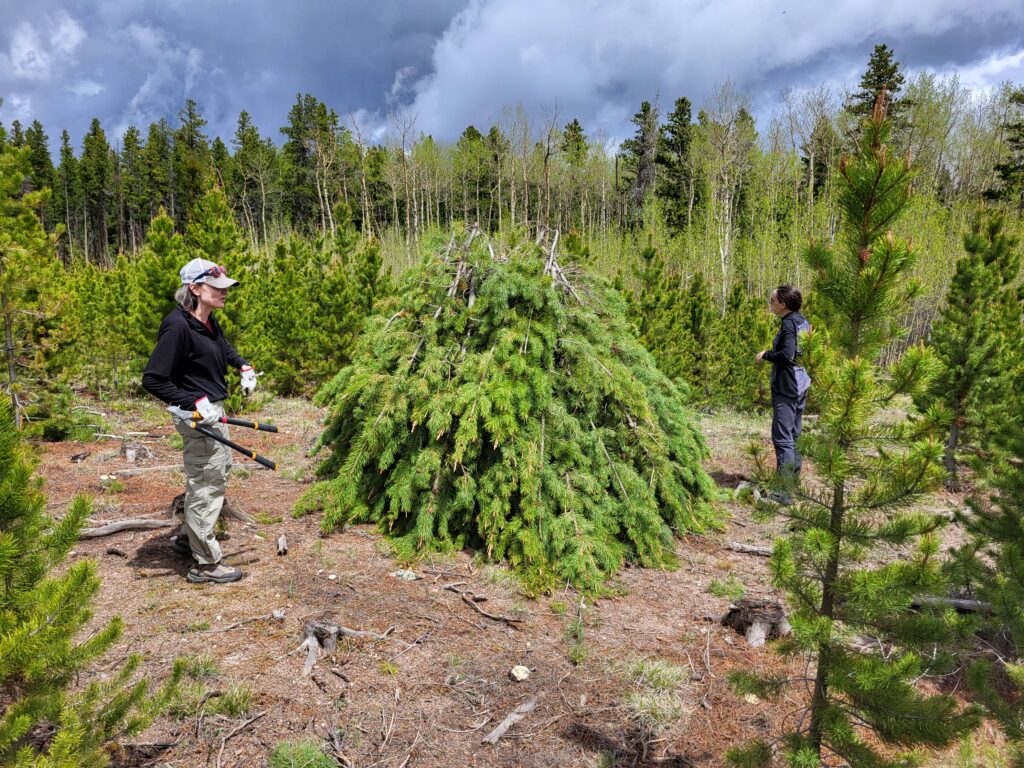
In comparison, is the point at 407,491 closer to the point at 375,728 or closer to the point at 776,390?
the point at 375,728

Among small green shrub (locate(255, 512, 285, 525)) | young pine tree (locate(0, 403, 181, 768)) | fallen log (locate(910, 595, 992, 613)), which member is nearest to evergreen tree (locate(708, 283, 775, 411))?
fallen log (locate(910, 595, 992, 613))

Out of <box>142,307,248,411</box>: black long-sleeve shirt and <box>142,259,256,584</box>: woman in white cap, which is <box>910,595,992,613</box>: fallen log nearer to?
<box>142,259,256,584</box>: woman in white cap

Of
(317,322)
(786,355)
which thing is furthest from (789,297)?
(317,322)

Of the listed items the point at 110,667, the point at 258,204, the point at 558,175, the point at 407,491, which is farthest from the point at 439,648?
the point at 258,204

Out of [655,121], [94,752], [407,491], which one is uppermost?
[655,121]

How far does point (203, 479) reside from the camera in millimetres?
3615

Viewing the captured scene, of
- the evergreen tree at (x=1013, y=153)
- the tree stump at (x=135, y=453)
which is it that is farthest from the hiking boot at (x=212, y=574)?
the evergreen tree at (x=1013, y=153)

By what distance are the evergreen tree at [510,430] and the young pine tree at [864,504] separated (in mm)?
2013

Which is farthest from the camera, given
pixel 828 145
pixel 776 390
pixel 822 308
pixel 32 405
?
pixel 828 145

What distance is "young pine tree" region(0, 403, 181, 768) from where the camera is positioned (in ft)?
4.77

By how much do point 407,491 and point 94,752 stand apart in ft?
8.36

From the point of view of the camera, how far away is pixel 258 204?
142 ft

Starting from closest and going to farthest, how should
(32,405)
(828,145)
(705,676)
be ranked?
(705,676) → (32,405) → (828,145)

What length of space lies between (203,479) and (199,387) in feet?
2.00
